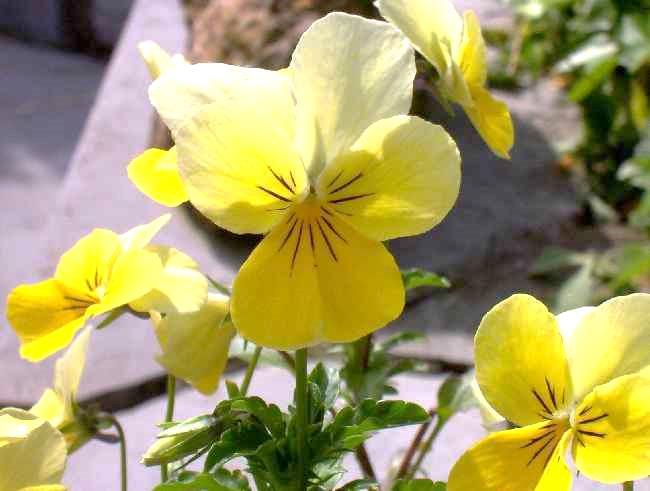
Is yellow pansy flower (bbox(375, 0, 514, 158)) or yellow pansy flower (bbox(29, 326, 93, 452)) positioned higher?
yellow pansy flower (bbox(375, 0, 514, 158))

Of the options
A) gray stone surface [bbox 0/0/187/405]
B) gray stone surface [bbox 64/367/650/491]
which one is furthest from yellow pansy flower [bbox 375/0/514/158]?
gray stone surface [bbox 0/0/187/405]

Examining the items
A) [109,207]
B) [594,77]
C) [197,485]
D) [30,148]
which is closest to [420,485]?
[197,485]

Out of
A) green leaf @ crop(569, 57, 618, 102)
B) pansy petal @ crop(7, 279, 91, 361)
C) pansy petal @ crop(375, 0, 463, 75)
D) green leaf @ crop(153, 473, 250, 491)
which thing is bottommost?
green leaf @ crop(569, 57, 618, 102)

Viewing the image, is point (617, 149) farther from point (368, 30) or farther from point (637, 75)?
point (368, 30)

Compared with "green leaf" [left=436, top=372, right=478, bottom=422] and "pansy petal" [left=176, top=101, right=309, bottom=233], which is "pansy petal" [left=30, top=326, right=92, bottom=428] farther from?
"green leaf" [left=436, top=372, right=478, bottom=422]

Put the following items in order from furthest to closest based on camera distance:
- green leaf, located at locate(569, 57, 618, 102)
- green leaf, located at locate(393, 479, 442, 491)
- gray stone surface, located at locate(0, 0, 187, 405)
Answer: green leaf, located at locate(569, 57, 618, 102) → gray stone surface, located at locate(0, 0, 187, 405) → green leaf, located at locate(393, 479, 442, 491)

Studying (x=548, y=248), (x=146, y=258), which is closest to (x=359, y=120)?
(x=146, y=258)

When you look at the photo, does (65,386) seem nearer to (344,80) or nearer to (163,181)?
(163,181)
